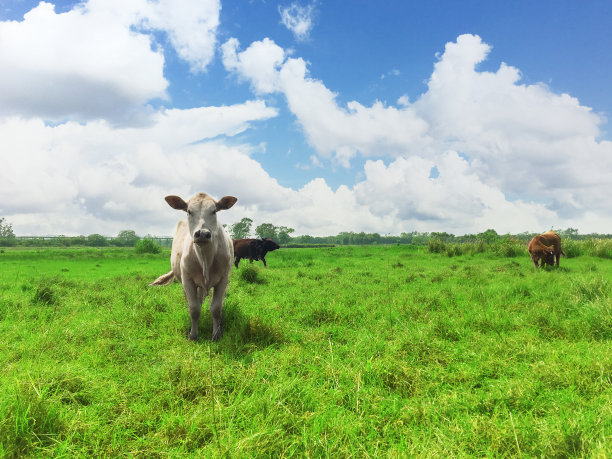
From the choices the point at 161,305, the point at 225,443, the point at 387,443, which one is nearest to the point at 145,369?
the point at 225,443

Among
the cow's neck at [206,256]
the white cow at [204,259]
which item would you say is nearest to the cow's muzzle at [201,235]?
the white cow at [204,259]

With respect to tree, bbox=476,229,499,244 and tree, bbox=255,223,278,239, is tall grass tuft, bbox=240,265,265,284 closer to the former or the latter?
tree, bbox=476,229,499,244

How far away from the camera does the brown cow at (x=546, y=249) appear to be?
14.6m

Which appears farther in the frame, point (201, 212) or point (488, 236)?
point (488, 236)

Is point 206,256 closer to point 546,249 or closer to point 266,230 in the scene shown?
point 546,249

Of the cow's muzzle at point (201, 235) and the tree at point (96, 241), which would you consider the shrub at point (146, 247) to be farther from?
the tree at point (96, 241)

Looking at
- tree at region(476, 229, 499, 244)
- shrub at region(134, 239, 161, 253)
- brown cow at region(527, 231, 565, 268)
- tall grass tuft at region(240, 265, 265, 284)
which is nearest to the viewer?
tall grass tuft at region(240, 265, 265, 284)

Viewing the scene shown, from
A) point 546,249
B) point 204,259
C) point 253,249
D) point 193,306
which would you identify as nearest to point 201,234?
point 204,259

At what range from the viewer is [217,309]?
5.26 meters

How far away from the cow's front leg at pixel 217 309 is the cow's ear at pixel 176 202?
1.44 metres

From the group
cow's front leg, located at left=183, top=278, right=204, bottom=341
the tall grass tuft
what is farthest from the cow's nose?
the tall grass tuft

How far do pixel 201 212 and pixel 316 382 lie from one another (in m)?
3.07

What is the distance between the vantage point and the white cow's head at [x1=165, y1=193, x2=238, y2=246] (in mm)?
4742

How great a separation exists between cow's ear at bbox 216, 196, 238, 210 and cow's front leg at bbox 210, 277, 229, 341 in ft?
4.13
